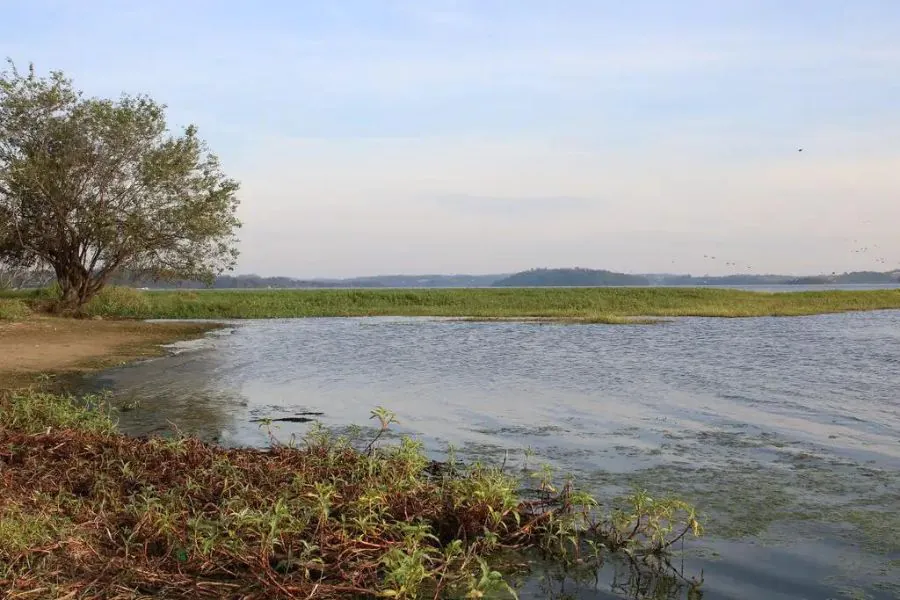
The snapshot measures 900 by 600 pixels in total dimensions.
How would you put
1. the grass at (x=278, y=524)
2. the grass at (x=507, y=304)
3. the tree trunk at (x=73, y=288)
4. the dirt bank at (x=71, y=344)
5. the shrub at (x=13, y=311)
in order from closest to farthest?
1. the grass at (x=278, y=524)
2. the dirt bank at (x=71, y=344)
3. the shrub at (x=13, y=311)
4. the tree trunk at (x=73, y=288)
5. the grass at (x=507, y=304)

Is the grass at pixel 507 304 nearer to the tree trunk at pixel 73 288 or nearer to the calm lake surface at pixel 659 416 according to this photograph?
the tree trunk at pixel 73 288

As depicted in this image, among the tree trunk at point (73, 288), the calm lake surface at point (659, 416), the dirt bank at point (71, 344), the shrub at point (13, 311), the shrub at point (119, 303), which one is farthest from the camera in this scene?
the shrub at point (119, 303)

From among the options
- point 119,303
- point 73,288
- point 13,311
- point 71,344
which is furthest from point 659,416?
point 119,303

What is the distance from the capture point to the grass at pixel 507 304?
46031mm

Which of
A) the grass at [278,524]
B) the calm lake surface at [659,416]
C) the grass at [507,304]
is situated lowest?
the calm lake surface at [659,416]

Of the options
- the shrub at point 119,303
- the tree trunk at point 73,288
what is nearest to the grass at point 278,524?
the tree trunk at point 73,288

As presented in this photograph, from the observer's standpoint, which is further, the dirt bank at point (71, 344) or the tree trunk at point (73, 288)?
the tree trunk at point (73, 288)

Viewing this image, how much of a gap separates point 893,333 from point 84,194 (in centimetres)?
3677

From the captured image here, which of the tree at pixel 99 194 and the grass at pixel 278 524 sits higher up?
the tree at pixel 99 194

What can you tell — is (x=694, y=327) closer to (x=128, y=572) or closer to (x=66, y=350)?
(x=66, y=350)

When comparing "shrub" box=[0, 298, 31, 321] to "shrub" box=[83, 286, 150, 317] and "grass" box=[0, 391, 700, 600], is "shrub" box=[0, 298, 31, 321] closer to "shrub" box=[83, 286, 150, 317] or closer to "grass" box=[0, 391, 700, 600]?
"shrub" box=[83, 286, 150, 317]

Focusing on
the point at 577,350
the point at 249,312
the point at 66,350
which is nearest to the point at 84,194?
the point at 66,350

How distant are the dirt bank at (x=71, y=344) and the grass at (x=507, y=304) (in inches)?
321

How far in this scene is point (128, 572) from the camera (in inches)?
212
